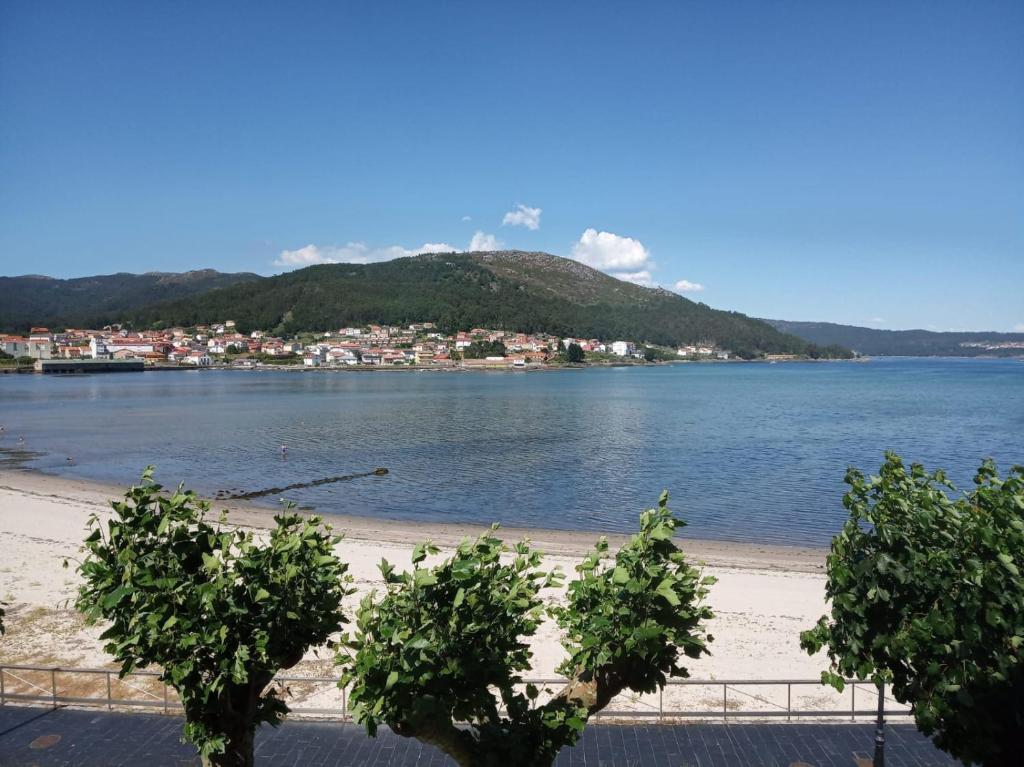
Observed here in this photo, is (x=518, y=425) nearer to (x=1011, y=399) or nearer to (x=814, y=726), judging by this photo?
(x=814, y=726)

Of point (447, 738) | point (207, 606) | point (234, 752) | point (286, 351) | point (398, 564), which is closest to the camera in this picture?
point (207, 606)

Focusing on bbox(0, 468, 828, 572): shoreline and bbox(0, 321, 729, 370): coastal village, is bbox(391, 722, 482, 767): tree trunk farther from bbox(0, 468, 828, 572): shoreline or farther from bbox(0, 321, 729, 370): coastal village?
bbox(0, 321, 729, 370): coastal village

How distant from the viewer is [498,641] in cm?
593

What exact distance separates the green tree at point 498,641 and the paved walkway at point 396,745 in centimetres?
268

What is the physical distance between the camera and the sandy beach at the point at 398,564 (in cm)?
1228

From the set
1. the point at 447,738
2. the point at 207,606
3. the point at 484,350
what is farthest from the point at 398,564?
the point at 484,350

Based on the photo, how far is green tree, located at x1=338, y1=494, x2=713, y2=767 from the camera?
5484 millimetres

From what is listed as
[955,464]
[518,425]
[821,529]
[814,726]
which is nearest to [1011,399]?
[955,464]

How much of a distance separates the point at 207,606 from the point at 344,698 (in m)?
5.15

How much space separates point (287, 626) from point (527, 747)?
2.45 metres

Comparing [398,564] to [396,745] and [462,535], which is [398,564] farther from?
[396,745]

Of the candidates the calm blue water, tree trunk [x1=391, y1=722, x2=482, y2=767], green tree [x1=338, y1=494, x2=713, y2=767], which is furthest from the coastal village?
tree trunk [x1=391, y1=722, x2=482, y2=767]

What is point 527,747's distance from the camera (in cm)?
611

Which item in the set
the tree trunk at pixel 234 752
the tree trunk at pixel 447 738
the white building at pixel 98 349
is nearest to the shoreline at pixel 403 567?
the tree trunk at pixel 234 752
